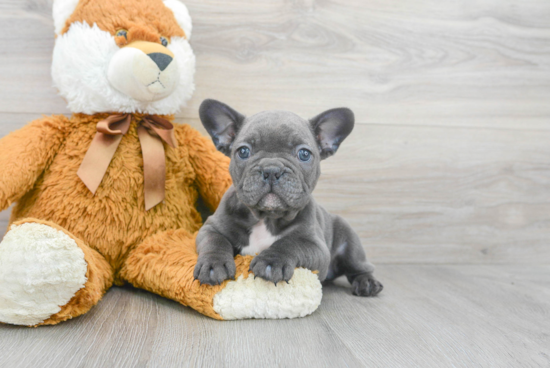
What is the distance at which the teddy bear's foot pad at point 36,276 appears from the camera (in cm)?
106

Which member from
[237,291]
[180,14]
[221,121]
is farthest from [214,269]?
[180,14]

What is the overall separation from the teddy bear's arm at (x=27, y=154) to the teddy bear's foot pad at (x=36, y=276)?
284 millimetres

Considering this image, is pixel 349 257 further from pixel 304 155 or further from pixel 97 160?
pixel 97 160

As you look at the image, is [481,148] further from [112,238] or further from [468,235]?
[112,238]

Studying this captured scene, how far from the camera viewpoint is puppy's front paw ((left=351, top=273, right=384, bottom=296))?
4.99ft

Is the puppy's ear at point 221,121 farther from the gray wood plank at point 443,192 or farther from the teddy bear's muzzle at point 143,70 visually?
the gray wood plank at point 443,192

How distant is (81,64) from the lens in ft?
4.58

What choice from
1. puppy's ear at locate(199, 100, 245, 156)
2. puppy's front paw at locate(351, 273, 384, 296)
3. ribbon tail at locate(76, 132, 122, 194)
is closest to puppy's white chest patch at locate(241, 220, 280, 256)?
puppy's ear at locate(199, 100, 245, 156)

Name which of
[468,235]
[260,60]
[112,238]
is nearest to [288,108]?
[260,60]

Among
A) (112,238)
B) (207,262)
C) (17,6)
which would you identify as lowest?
(112,238)

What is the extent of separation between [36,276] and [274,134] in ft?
2.29

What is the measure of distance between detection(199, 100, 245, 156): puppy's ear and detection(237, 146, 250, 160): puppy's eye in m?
0.13

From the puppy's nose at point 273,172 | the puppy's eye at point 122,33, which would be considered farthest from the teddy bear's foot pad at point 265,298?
the puppy's eye at point 122,33

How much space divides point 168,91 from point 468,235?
4.94ft
